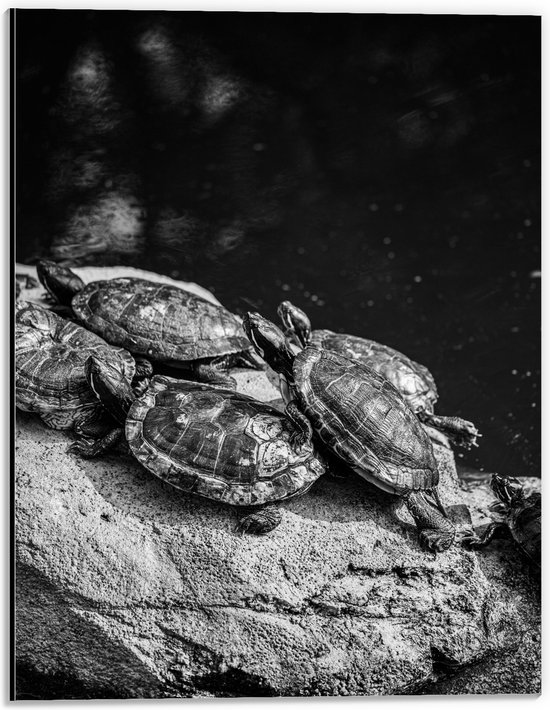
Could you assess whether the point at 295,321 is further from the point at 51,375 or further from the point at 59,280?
the point at 59,280

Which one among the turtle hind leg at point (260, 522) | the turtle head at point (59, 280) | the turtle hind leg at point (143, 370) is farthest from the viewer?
the turtle head at point (59, 280)

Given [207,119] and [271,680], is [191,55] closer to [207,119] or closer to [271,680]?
[207,119]

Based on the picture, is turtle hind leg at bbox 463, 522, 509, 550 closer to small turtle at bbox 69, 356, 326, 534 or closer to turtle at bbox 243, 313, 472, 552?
turtle at bbox 243, 313, 472, 552

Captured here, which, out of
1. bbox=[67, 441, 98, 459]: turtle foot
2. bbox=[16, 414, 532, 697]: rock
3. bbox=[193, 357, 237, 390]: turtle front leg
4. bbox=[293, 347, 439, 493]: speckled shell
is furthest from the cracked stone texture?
bbox=[193, 357, 237, 390]: turtle front leg

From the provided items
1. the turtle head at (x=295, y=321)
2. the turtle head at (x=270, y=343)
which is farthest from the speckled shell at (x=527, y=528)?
the turtle head at (x=295, y=321)

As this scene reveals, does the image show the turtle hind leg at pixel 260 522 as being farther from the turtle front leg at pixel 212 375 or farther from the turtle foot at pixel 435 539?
the turtle front leg at pixel 212 375

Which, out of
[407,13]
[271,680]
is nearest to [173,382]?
[271,680]

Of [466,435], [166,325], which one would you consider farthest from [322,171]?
[466,435]
